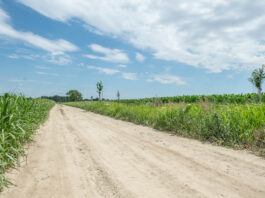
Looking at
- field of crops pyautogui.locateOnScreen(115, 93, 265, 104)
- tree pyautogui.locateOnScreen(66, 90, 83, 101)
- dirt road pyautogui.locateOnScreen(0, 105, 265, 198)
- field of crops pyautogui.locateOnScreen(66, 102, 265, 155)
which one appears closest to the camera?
dirt road pyautogui.locateOnScreen(0, 105, 265, 198)

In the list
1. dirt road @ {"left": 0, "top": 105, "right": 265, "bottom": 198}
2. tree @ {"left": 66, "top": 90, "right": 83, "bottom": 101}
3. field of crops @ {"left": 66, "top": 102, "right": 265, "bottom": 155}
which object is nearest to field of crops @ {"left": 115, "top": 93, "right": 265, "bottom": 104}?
field of crops @ {"left": 66, "top": 102, "right": 265, "bottom": 155}

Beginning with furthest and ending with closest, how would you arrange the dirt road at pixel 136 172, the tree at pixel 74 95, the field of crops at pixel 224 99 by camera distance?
the tree at pixel 74 95, the field of crops at pixel 224 99, the dirt road at pixel 136 172

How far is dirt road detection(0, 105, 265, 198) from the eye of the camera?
8.01 feet

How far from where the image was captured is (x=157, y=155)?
13.2ft

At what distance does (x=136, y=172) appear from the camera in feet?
10.1

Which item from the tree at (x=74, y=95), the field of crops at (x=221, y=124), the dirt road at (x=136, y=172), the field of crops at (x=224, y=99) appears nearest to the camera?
the dirt road at (x=136, y=172)

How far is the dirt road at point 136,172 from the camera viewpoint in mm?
2441

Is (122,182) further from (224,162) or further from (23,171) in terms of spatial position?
(224,162)

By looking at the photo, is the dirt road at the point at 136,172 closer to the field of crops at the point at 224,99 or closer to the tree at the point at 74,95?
the field of crops at the point at 224,99

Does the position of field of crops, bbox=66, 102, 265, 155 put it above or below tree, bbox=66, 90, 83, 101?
below

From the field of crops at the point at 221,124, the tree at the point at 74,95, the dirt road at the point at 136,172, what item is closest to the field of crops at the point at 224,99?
the field of crops at the point at 221,124

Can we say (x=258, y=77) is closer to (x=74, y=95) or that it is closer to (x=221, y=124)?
(x=221, y=124)

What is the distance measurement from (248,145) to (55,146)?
16.3 ft

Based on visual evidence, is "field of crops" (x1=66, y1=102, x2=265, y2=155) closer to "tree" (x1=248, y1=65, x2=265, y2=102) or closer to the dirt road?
the dirt road
